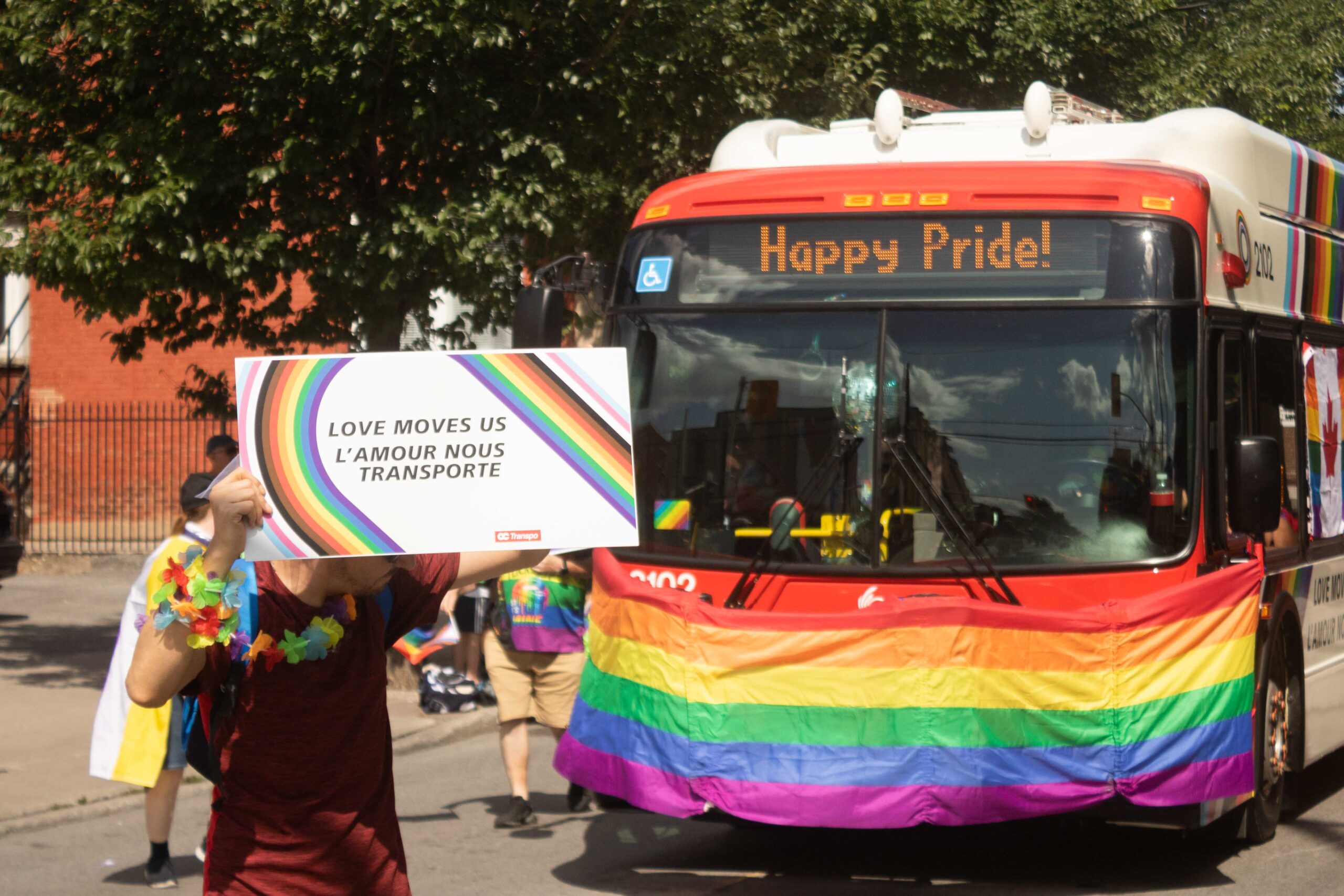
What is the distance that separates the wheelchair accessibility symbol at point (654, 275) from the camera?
6996 millimetres

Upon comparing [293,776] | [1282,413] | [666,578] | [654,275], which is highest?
[654,275]

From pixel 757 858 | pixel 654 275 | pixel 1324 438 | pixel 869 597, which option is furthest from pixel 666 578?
pixel 1324 438

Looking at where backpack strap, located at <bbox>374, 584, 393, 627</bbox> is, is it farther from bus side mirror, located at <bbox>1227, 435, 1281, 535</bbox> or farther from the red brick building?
the red brick building

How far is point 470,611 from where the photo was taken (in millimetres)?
11875

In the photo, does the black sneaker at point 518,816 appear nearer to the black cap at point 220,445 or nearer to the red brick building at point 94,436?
the black cap at point 220,445

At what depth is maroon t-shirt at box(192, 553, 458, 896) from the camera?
135 inches

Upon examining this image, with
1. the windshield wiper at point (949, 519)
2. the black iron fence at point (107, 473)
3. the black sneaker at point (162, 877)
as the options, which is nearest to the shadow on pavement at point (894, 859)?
the windshield wiper at point (949, 519)

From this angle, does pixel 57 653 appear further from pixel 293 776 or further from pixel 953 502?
pixel 293 776

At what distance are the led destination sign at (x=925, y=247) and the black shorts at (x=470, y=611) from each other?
535 cm

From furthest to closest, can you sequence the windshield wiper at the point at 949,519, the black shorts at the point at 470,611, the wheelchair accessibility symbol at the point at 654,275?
the black shorts at the point at 470,611 < the wheelchair accessibility symbol at the point at 654,275 < the windshield wiper at the point at 949,519

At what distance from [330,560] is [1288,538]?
→ 540 cm

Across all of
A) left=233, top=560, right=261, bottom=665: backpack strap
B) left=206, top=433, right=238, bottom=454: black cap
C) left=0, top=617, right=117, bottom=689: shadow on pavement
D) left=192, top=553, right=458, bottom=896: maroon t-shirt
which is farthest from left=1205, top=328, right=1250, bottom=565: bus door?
left=0, top=617, right=117, bottom=689: shadow on pavement

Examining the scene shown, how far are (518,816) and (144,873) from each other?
1.76 metres

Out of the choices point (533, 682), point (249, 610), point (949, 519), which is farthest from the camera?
point (533, 682)
